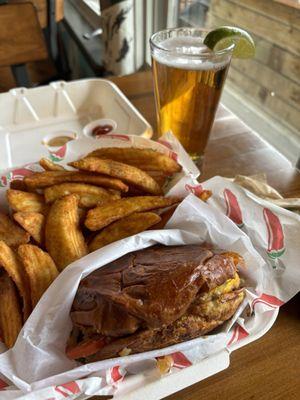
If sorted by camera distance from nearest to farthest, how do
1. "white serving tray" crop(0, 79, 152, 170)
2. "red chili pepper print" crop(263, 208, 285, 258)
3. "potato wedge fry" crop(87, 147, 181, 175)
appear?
"red chili pepper print" crop(263, 208, 285, 258), "potato wedge fry" crop(87, 147, 181, 175), "white serving tray" crop(0, 79, 152, 170)

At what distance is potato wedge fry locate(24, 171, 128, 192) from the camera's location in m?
0.84

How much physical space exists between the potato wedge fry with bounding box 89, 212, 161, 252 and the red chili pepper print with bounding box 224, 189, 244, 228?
0.60 ft

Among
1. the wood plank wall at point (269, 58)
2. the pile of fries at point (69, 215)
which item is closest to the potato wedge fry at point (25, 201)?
the pile of fries at point (69, 215)

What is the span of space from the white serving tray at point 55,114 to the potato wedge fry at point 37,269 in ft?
2.27

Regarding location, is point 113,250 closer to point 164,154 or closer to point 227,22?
point 164,154

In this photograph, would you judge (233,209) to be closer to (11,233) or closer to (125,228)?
(125,228)

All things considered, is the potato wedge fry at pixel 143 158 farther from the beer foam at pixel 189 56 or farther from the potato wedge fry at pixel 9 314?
the potato wedge fry at pixel 9 314

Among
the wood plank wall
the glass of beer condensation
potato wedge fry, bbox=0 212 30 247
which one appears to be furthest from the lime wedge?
potato wedge fry, bbox=0 212 30 247

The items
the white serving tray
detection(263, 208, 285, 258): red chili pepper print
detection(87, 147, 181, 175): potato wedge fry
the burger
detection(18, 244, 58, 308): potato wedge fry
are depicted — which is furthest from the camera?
the white serving tray

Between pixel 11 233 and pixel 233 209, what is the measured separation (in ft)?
1.56

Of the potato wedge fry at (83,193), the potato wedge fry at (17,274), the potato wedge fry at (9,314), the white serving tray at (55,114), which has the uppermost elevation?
the potato wedge fry at (83,193)

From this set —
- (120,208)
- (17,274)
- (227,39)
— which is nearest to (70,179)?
(120,208)

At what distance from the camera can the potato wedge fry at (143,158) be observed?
36.0 inches

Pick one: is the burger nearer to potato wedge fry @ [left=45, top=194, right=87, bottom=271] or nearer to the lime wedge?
potato wedge fry @ [left=45, top=194, right=87, bottom=271]
